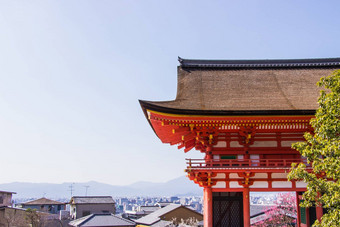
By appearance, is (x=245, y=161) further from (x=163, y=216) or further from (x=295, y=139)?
(x=163, y=216)

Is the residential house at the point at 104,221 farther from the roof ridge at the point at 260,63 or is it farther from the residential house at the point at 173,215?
the roof ridge at the point at 260,63

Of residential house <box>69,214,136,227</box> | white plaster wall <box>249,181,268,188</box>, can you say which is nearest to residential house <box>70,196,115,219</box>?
residential house <box>69,214,136,227</box>

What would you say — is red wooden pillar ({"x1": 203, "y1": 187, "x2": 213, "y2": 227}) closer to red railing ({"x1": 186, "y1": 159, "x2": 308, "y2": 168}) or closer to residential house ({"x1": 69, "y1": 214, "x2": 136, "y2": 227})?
red railing ({"x1": 186, "y1": 159, "x2": 308, "y2": 168})

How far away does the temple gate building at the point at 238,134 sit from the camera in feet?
44.0

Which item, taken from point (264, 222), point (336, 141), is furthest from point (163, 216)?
point (336, 141)

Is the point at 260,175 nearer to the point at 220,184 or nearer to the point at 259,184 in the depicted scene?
the point at 259,184

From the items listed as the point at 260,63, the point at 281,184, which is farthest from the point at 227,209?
the point at 260,63

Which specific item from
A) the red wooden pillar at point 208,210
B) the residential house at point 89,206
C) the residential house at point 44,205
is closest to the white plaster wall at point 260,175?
→ the red wooden pillar at point 208,210

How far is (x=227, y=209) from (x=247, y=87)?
5.83 metres

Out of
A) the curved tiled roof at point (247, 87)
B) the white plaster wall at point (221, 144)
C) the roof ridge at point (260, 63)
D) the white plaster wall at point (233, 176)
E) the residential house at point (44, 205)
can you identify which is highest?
the roof ridge at point (260, 63)

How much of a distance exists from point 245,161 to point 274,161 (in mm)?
1265

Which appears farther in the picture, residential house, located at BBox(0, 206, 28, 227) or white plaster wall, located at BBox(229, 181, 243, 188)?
residential house, located at BBox(0, 206, 28, 227)

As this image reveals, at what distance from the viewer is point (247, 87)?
1653cm

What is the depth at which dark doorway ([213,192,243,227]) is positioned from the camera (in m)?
14.5
